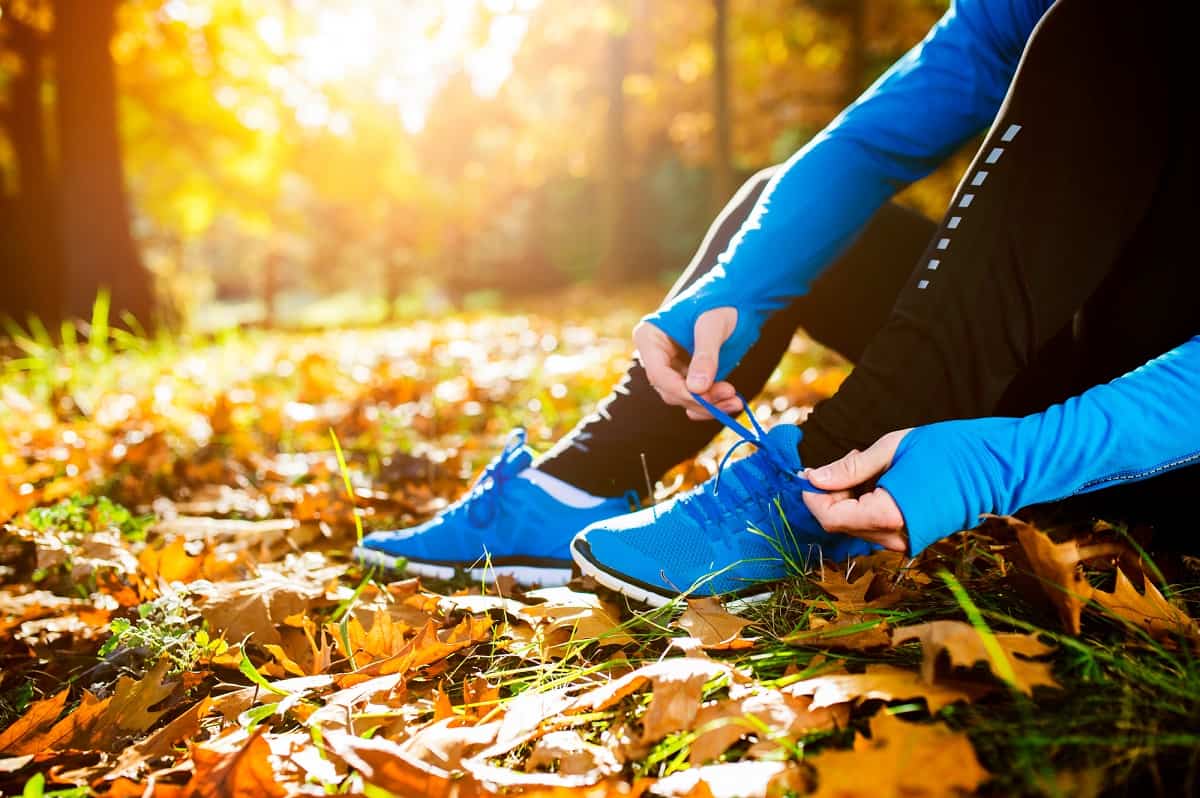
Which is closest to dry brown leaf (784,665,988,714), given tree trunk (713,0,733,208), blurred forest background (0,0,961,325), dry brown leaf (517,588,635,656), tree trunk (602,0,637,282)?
dry brown leaf (517,588,635,656)

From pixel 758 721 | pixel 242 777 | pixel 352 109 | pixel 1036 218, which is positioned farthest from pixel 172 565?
pixel 352 109

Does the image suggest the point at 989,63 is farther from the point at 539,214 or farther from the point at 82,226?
the point at 539,214

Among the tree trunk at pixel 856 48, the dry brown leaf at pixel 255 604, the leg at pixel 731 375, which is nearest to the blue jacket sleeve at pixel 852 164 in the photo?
the leg at pixel 731 375

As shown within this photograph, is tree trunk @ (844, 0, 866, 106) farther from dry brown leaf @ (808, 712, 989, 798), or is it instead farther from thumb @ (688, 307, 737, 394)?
dry brown leaf @ (808, 712, 989, 798)

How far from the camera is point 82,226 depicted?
905cm

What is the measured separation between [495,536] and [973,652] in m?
1.04

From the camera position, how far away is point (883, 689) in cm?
91

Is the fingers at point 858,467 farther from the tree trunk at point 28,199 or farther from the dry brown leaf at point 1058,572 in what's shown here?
the tree trunk at point 28,199

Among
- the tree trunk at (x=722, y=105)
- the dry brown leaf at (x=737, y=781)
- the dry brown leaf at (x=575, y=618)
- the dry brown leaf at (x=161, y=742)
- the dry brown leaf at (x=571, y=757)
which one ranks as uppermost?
the tree trunk at (x=722, y=105)

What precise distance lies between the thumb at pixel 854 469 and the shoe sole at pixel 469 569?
68cm

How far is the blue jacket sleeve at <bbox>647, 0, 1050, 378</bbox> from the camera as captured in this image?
1.50m

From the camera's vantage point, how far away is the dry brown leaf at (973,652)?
85 centimetres

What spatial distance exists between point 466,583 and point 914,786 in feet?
3.60

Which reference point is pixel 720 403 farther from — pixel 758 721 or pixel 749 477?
pixel 758 721
